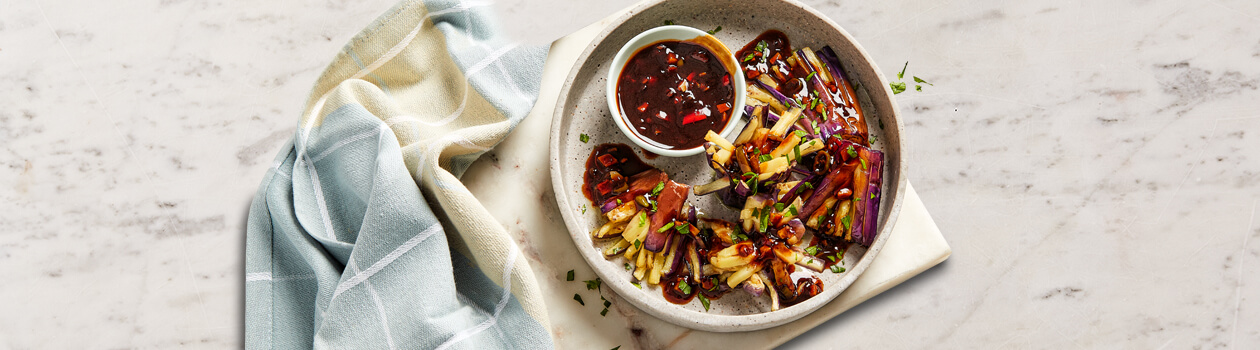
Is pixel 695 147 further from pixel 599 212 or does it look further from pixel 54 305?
pixel 54 305

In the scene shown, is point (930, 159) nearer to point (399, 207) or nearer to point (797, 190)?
point (797, 190)

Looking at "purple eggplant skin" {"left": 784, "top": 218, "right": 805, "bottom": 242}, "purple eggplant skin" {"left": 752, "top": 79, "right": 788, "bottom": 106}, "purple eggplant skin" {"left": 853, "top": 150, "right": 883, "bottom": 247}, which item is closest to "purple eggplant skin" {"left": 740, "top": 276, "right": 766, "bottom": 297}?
"purple eggplant skin" {"left": 784, "top": 218, "right": 805, "bottom": 242}

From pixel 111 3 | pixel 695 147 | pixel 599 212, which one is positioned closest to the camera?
pixel 695 147

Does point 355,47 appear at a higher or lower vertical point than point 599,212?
higher

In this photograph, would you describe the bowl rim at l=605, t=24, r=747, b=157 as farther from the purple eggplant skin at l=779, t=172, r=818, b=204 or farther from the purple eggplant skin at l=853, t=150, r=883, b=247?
the purple eggplant skin at l=853, t=150, r=883, b=247

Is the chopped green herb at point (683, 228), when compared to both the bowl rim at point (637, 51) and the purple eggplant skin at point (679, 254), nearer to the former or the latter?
the purple eggplant skin at point (679, 254)

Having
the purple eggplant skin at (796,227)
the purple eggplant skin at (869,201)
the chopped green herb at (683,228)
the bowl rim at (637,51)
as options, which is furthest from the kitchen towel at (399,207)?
the purple eggplant skin at (869,201)

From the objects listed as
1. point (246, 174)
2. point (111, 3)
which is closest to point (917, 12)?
point (246, 174)
